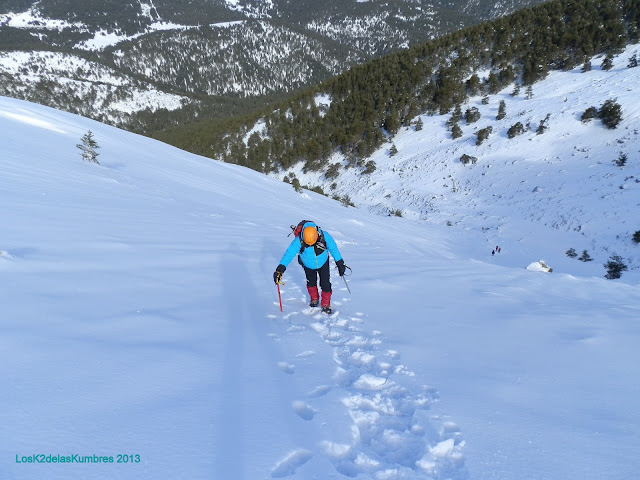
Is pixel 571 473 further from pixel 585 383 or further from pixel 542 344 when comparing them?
pixel 542 344

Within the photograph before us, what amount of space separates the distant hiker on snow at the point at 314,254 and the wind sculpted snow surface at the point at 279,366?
41 cm

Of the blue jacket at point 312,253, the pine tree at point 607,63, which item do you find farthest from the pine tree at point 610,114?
the blue jacket at point 312,253

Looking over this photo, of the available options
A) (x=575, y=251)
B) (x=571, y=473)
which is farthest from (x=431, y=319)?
(x=575, y=251)

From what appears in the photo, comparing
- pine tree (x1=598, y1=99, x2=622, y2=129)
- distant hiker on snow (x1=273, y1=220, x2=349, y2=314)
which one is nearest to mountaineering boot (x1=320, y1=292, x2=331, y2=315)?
distant hiker on snow (x1=273, y1=220, x2=349, y2=314)

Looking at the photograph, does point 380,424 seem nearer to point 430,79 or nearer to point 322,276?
point 322,276

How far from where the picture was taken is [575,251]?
16406 millimetres

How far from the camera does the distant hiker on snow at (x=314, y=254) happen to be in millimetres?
4293

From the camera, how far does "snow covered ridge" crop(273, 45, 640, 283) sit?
1716cm

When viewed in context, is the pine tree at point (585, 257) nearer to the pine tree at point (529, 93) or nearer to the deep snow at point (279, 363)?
the deep snow at point (279, 363)

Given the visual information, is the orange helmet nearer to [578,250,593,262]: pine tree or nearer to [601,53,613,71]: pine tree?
[578,250,593,262]: pine tree

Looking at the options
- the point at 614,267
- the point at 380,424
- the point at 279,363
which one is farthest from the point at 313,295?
the point at 614,267

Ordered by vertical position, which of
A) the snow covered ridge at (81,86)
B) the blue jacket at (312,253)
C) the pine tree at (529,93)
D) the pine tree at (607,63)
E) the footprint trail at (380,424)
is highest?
the snow covered ridge at (81,86)

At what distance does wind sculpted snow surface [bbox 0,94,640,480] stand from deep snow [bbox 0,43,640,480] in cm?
1

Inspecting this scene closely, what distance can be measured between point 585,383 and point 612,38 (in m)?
39.8
